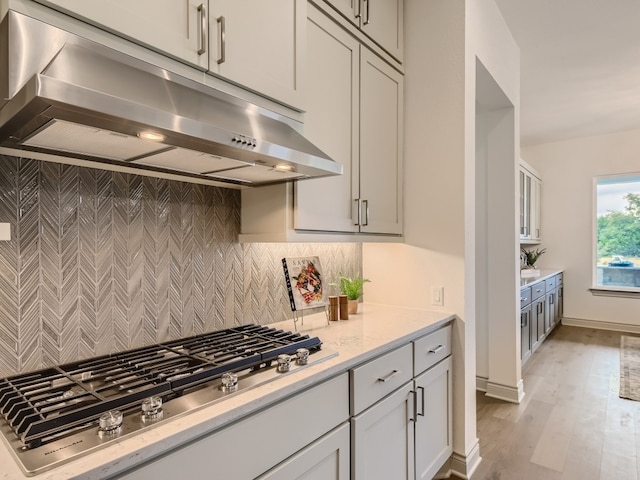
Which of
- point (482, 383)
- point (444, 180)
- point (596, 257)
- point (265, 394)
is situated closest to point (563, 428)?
point (482, 383)

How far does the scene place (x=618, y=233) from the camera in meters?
5.92

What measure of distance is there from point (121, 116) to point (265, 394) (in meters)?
0.79

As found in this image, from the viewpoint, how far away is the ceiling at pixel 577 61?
274 centimetres

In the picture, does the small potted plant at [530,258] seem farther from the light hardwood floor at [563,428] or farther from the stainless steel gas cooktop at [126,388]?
the stainless steel gas cooktop at [126,388]

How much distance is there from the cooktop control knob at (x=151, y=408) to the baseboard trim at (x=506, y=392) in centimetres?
315

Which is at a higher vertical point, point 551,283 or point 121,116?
point 121,116

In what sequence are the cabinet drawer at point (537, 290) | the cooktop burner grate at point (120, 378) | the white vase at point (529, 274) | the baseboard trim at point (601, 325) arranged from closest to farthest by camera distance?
1. the cooktop burner grate at point (120, 378)
2. the cabinet drawer at point (537, 290)
3. the white vase at point (529, 274)
4. the baseboard trim at point (601, 325)

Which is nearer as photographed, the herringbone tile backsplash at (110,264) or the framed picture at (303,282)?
the herringbone tile backsplash at (110,264)

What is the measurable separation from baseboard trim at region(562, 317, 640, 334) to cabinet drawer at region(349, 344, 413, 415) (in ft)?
18.4

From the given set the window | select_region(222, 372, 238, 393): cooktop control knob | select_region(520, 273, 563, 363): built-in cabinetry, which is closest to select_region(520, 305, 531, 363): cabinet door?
select_region(520, 273, 563, 363): built-in cabinetry

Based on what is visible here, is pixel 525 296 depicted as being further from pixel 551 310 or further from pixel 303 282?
pixel 303 282

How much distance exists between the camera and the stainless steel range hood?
33.1 inches

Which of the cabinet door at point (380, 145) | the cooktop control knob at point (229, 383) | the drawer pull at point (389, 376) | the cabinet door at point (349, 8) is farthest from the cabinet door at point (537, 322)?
the cooktop control knob at point (229, 383)

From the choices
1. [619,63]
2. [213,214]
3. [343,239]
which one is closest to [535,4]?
[619,63]
